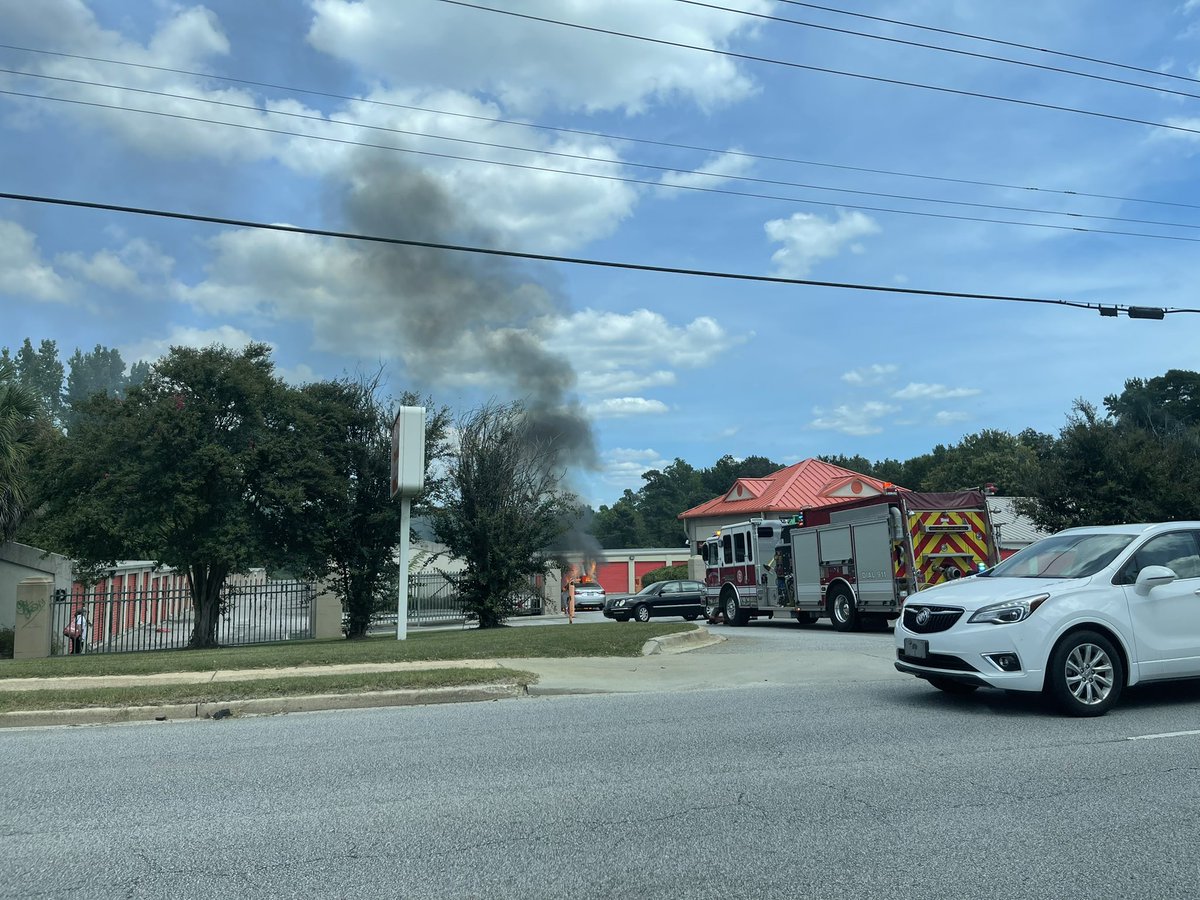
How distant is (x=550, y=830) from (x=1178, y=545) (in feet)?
22.6

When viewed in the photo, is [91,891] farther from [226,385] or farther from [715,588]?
[715,588]

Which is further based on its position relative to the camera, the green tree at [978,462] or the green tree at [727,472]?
the green tree at [727,472]

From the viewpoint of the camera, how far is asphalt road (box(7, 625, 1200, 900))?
421 centimetres

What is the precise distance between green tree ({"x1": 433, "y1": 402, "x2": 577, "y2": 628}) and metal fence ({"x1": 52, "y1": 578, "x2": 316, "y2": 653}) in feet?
14.3

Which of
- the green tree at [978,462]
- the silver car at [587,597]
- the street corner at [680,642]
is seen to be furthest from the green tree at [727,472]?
the street corner at [680,642]

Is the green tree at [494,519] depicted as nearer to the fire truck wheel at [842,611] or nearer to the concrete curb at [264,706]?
the fire truck wheel at [842,611]

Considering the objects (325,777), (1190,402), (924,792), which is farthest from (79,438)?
(1190,402)

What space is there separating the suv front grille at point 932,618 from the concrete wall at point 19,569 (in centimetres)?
2197

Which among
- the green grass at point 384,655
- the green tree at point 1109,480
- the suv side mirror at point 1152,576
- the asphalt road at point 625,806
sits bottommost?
the asphalt road at point 625,806

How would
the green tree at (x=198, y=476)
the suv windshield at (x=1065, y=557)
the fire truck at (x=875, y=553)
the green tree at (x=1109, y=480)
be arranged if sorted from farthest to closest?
the green tree at (x=1109, y=480)
the green tree at (x=198, y=476)
the fire truck at (x=875, y=553)
the suv windshield at (x=1065, y=557)

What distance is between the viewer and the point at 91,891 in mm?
4152

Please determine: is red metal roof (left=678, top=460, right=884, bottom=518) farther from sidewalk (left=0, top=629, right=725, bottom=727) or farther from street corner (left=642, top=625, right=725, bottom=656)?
sidewalk (left=0, top=629, right=725, bottom=727)

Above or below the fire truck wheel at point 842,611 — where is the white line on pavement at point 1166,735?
below

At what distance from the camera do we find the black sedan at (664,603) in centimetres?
3105
